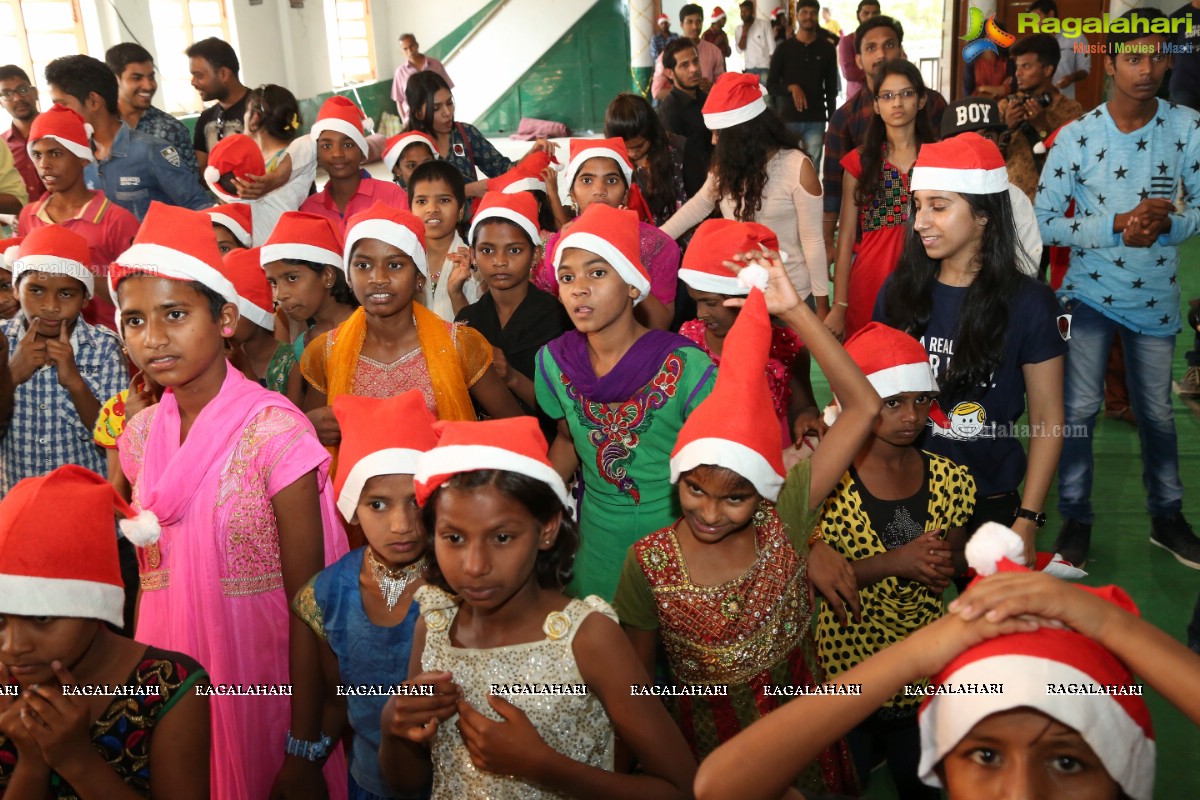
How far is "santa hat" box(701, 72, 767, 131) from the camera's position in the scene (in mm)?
4301

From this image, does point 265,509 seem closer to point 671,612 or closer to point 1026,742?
point 671,612

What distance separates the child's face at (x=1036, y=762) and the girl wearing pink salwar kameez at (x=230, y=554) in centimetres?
148

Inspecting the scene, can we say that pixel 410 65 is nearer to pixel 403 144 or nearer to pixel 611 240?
pixel 403 144

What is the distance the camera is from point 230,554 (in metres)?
2.21

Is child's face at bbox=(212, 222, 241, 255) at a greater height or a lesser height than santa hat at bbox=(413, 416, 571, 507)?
greater

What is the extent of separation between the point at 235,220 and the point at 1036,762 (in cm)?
382

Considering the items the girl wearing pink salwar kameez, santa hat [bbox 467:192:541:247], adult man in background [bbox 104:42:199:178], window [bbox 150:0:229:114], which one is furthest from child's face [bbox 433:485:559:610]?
window [bbox 150:0:229:114]

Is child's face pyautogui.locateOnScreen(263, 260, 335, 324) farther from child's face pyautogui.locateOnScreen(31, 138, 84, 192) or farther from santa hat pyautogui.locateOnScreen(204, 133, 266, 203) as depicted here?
santa hat pyautogui.locateOnScreen(204, 133, 266, 203)

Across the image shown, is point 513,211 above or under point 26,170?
under

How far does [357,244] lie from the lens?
3102 mm

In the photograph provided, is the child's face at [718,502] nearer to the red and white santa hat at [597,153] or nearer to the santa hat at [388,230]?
the santa hat at [388,230]

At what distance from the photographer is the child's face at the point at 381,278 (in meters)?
3.01

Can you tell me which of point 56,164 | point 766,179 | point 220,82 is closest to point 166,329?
point 56,164

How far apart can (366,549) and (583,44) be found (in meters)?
17.9
